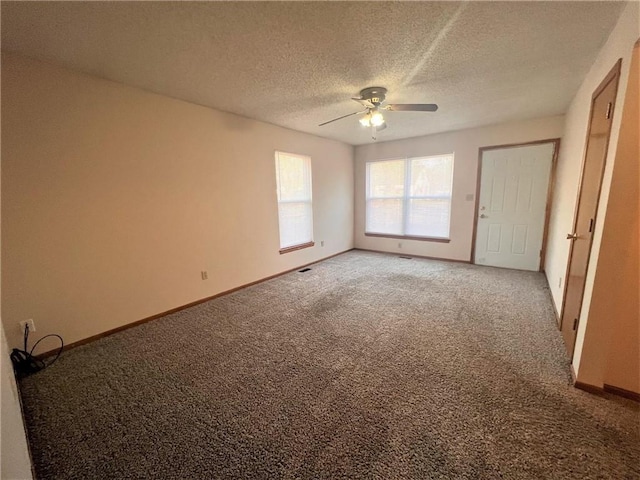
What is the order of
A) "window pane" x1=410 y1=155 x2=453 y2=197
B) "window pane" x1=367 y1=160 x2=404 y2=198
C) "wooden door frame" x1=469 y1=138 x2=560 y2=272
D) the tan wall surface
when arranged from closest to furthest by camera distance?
the tan wall surface < "wooden door frame" x1=469 y1=138 x2=560 y2=272 < "window pane" x1=410 y1=155 x2=453 y2=197 < "window pane" x1=367 y1=160 x2=404 y2=198

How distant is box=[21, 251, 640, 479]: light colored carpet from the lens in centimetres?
127

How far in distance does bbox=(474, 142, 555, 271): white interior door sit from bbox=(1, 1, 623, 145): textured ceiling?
1196 mm

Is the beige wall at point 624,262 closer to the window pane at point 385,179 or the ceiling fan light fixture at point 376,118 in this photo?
the ceiling fan light fixture at point 376,118

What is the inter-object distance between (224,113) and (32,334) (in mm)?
2849

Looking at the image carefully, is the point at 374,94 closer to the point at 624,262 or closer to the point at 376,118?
the point at 376,118

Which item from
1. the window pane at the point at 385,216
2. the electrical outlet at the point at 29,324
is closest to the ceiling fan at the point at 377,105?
the window pane at the point at 385,216

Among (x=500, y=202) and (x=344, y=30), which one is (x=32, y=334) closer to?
(x=344, y=30)

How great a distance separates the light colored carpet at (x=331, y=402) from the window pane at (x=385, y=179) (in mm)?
2994

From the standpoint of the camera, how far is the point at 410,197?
5.11 meters

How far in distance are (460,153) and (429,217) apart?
1216mm

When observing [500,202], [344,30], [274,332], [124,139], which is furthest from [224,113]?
[500,202]

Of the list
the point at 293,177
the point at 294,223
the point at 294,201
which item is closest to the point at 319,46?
the point at 293,177

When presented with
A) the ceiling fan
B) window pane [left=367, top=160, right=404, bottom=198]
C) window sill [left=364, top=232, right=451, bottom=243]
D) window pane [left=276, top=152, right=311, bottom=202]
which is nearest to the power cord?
Result: window pane [left=276, top=152, right=311, bottom=202]

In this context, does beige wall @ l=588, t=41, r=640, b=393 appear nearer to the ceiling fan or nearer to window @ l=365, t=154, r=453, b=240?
the ceiling fan
